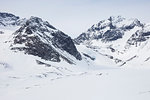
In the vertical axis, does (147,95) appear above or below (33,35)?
below

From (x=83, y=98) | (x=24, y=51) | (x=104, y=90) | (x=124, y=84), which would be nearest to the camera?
(x=83, y=98)

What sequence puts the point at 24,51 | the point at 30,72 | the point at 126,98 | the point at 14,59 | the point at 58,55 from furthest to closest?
1. the point at 58,55
2. the point at 24,51
3. the point at 14,59
4. the point at 30,72
5. the point at 126,98

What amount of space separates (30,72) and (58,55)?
199 feet

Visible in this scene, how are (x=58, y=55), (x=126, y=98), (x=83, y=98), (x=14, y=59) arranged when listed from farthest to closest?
1. (x=58, y=55)
2. (x=14, y=59)
3. (x=83, y=98)
4. (x=126, y=98)

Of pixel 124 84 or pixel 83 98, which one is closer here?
pixel 83 98

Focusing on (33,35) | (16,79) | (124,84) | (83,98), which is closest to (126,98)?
(83,98)

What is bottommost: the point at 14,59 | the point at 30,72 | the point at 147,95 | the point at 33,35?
the point at 147,95

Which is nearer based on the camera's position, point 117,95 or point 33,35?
point 117,95

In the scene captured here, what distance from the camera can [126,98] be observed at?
44.2 metres

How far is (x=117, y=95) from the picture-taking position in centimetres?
4703

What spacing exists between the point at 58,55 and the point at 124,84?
13700 cm

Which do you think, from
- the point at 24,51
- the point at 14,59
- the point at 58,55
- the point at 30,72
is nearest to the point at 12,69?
the point at 30,72

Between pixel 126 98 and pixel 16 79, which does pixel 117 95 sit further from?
pixel 16 79

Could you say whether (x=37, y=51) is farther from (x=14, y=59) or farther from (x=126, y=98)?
(x=126, y=98)
